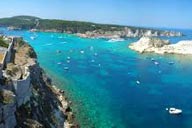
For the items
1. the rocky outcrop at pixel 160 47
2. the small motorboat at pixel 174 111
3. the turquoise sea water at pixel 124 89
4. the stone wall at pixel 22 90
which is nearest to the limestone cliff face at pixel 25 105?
the stone wall at pixel 22 90

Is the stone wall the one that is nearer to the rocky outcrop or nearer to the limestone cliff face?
the limestone cliff face

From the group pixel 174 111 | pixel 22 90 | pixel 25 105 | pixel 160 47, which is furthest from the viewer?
pixel 160 47

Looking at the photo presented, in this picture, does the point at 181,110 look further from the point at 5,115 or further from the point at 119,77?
the point at 5,115

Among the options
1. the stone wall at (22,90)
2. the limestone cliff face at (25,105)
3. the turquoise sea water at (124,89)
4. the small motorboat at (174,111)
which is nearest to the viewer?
the limestone cliff face at (25,105)

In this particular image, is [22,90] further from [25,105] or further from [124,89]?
[124,89]

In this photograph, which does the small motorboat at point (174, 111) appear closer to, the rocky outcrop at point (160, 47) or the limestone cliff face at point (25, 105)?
the limestone cliff face at point (25, 105)

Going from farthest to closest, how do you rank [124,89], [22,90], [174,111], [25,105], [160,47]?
[160,47] < [124,89] < [174,111] < [25,105] < [22,90]

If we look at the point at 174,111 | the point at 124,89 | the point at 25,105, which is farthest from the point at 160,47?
the point at 25,105

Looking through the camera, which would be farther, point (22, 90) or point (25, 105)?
point (25, 105)

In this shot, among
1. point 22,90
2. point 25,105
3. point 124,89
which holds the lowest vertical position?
point 124,89

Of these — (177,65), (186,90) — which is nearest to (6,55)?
(186,90)
